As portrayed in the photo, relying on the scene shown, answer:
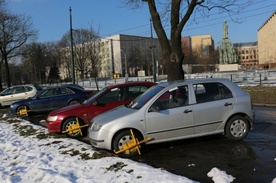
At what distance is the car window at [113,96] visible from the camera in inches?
401

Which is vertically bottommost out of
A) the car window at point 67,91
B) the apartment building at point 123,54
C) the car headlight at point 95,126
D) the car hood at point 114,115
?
the car headlight at point 95,126

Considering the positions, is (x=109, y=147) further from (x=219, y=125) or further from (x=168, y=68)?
(x=168, y=68)

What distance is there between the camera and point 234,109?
7.80 metres

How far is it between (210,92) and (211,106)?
37 centimetres

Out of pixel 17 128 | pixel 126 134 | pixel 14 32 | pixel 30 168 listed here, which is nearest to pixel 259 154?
pixel 126 134

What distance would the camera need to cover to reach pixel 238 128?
7945 millimetres

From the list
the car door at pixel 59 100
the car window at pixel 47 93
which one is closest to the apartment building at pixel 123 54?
the car window at pixel 47 93

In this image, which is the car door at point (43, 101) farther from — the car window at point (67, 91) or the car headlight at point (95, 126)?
the car headlight at point (95, 126)

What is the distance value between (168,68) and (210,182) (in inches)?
374

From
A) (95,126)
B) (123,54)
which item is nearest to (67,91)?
(95,126)

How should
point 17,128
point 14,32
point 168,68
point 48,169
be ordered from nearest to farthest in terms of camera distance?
point 48,169 < point 17,128 < point 168,68 < point 14,32

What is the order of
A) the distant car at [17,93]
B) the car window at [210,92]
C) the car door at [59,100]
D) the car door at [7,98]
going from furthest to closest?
the car door at [7,98]
the distant car at [17,93]
the car door at [59,100]
the car window at [210,92]

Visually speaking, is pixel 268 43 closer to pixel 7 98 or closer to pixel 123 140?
pixel 7 98

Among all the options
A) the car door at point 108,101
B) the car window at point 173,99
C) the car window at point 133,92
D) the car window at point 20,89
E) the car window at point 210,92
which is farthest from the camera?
the car window at point 20,89
